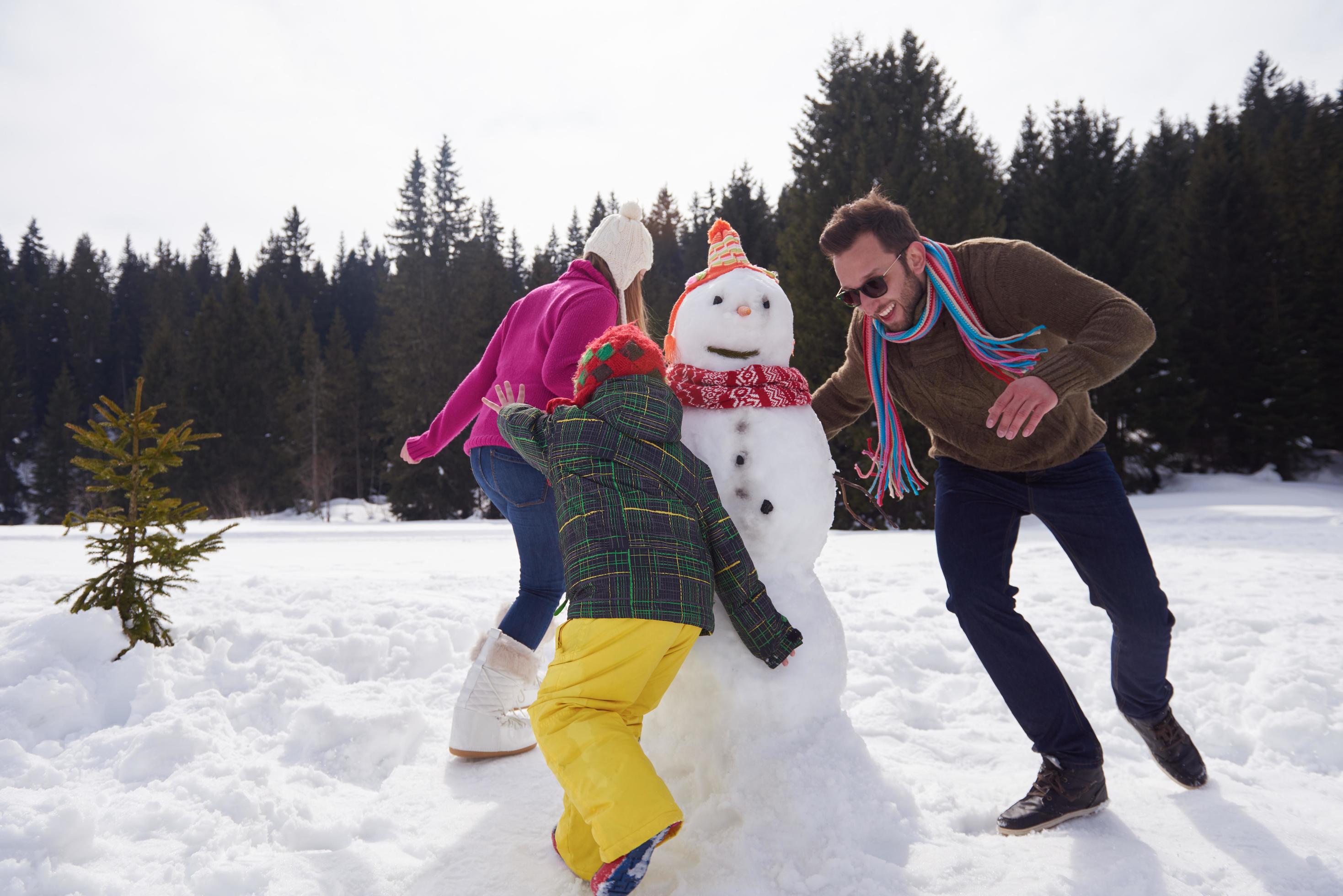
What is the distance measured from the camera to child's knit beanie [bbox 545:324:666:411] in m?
2.26

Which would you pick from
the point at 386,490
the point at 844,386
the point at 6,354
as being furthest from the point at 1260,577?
the point at 6,354

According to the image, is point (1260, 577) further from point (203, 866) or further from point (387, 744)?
point (203, 866)

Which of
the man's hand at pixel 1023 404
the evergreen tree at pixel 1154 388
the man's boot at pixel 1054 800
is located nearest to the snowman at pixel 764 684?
the man's boot at pixel 1054 800

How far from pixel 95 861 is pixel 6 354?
152ft

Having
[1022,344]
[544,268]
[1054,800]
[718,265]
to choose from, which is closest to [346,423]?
[544,268]

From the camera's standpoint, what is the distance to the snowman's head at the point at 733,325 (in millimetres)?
2615

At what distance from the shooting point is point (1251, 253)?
18.8 metres

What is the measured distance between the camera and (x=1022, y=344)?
2.43 meters

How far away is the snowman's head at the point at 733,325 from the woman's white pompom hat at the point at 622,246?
476 mm

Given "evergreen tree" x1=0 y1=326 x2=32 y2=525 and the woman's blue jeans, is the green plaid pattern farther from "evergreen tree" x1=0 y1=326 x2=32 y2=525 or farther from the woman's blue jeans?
"evergreen tree" x1=0 y1=326 x2=32 y2=525

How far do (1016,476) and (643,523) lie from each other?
132cm

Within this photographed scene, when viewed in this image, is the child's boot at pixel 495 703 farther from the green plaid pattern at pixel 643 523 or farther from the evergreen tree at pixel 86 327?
the evergreen tree at pixel 86 327

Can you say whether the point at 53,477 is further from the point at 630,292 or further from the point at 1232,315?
the point at 1232,315

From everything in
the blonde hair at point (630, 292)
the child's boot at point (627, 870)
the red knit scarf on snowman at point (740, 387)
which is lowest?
the child's boot at point (627, 870)
